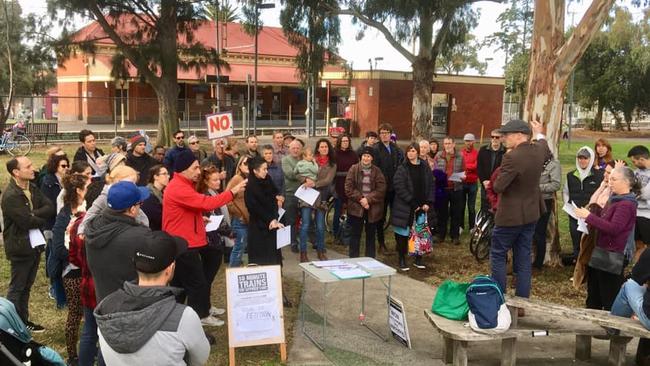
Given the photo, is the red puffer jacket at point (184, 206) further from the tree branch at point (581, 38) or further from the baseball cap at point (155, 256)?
the tree branch at point (581, 38)

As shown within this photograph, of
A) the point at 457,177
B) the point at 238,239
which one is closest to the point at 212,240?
the point at 238,239

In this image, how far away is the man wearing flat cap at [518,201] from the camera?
5.55 metres

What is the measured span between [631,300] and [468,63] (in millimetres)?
71887

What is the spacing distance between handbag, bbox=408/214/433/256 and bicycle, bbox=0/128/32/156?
16896 millimetres

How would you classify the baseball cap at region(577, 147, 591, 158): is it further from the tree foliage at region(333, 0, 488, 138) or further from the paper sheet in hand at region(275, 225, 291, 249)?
the tree foliage at region(333, 0, 488, 138)

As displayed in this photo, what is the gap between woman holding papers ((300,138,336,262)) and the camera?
8.35 m

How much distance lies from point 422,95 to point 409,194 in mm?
13402

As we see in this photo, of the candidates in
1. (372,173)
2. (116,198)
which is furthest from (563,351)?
(116,198)

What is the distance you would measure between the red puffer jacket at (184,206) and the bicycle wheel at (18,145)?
17.7 metres

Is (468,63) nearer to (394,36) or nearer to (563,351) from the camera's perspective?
(394,36)

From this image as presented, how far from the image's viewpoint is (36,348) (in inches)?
121

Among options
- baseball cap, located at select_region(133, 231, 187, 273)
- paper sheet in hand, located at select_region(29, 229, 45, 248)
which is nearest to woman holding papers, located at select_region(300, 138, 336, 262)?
paper sheet in hand, located at select_region(29, 229, 45, 248)

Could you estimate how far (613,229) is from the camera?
5316 millimetres

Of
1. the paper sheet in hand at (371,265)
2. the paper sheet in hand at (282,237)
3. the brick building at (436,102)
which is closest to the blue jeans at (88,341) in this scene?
the paper sheet in hand at (282,237)
